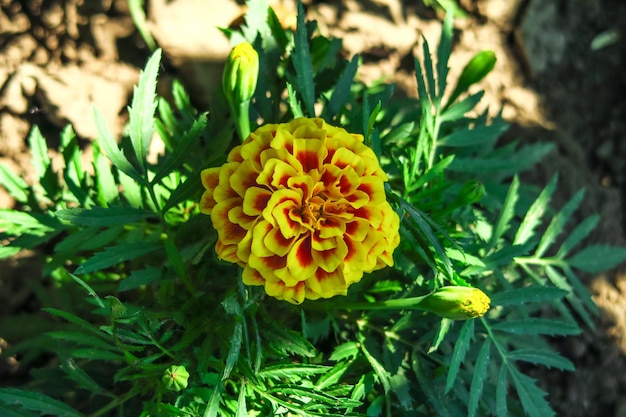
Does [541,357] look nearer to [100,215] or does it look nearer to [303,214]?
[303,214]

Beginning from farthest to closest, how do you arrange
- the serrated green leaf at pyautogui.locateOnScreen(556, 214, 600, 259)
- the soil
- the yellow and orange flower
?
the soil
the serrated green leaf at pyautogui.locateOnScreen(556, 214, 600, 259)
the yellow and orange flower

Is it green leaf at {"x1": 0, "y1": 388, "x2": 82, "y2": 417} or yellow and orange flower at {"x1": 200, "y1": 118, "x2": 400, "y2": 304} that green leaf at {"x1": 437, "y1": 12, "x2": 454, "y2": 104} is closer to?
yellow and orange flower at {"x1": 200, "y1": 118, "x2": 400, "y2": 304}

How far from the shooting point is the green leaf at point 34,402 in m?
0.95

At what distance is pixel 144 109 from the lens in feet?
3.36

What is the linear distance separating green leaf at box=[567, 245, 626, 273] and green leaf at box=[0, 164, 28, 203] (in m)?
1.07

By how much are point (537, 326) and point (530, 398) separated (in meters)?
0.12

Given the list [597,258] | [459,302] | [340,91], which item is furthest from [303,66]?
[597,258]

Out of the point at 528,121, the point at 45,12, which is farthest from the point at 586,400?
the point at 45,12

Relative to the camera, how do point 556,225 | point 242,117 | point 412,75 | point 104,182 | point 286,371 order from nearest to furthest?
point 286,371 < point 242,117 < point 104,182 < point 556,225 < point 412,75

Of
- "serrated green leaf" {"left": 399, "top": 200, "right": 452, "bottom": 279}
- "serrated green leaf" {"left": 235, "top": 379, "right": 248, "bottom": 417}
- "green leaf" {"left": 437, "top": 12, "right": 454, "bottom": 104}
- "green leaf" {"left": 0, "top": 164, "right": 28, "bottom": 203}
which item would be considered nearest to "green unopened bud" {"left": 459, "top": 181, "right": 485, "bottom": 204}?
"serrated green leaf" {"left": 399, "top": 200, "right": 452, "bottom": 279}

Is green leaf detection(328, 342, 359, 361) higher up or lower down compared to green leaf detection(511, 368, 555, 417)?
higher up

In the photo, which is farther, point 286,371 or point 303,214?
point 286,371

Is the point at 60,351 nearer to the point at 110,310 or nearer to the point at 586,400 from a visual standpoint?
the point at 110,310

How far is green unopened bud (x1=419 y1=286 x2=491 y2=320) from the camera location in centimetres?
92
